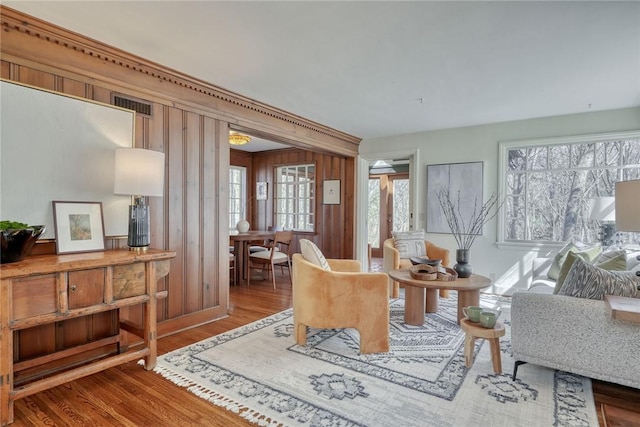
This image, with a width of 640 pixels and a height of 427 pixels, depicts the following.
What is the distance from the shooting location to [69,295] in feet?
6.39

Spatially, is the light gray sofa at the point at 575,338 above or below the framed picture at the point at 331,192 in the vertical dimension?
below

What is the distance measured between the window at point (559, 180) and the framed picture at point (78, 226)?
4.74 meters

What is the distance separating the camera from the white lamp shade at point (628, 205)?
2080 millimetres

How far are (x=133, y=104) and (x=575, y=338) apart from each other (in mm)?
3606

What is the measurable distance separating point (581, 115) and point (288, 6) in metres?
4.09

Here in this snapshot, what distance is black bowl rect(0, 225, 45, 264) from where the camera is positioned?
70.6 inches

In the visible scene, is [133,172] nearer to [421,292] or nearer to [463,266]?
[421,292]

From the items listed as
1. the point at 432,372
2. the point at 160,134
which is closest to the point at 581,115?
the point at 432,372

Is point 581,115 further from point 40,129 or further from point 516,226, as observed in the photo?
point 40,129

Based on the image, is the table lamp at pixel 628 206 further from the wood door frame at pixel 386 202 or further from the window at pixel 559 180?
the wood door frame at pixel 386 202

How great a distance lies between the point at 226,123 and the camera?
11.7 feet

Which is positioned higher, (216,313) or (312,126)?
(312,126)

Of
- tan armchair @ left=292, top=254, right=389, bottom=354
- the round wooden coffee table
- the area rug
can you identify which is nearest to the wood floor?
the area rug

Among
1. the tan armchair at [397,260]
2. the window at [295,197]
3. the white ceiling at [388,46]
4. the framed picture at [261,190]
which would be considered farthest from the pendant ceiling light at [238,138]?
the tan armchair at [397,260]
